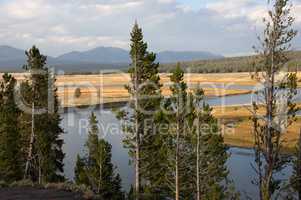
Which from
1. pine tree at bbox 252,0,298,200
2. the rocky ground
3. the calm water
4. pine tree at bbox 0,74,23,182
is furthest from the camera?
the calm water

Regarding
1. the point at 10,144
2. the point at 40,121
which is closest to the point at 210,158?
the point at 40,121

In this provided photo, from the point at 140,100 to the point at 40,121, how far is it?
12.5 metres

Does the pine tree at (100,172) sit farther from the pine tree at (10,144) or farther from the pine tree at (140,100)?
the pine tree at (10,144)

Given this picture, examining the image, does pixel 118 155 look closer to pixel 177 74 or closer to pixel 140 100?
pixel 177 74

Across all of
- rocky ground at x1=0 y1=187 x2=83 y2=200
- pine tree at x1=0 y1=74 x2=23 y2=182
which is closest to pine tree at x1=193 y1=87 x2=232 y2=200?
rocky ground at x1=0 y1=187 x2=83 y2=200

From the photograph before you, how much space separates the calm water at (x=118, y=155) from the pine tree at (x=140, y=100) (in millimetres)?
12510

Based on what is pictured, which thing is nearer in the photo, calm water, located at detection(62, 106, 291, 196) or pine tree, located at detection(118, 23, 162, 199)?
pine tree, located at detection(118, 23, 162, 199)

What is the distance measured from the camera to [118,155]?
63.2 meters

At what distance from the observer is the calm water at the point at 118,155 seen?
2053 inches

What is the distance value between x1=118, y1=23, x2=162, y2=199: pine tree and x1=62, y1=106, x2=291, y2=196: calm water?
12.5 m

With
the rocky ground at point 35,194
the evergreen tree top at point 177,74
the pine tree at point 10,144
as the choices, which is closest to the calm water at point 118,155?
the pine tree at point 10,144

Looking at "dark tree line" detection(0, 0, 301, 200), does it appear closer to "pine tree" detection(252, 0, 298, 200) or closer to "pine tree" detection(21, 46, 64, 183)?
"pine tree" detection(21, 46, 64, 183)

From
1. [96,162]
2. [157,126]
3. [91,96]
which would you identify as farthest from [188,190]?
[91,96]

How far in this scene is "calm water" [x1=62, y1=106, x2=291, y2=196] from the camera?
52150 mm
